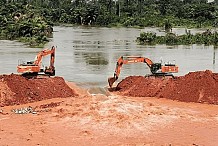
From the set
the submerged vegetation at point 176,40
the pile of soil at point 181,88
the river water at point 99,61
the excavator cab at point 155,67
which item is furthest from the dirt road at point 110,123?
the submerged vegetation at point 176,40

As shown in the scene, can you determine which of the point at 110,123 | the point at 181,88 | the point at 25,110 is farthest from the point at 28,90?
the point at 181,88

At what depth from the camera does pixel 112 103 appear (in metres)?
18.3

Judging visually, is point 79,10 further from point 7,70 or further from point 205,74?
point 205,74

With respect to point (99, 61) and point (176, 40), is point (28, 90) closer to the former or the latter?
point (99, 61)

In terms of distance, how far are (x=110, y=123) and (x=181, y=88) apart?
246 inches

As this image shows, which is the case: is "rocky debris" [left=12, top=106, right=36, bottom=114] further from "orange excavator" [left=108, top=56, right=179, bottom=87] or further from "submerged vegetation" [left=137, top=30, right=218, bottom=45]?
"submerged vegetation" [left=137, top=30, right=218, bottom=45]

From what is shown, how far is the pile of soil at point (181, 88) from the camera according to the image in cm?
1984

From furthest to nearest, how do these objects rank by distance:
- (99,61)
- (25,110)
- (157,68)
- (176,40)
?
(176,40) → (99,61) → (157,68) → (25,110)

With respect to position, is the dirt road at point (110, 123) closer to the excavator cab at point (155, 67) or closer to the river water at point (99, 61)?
the excavator cab at point (155, 67)

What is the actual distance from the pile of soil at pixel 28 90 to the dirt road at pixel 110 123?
519 mm

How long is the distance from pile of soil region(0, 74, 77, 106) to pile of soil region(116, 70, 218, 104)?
3167mm

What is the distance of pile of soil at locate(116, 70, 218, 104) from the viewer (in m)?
19.8

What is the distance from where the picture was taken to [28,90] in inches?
781

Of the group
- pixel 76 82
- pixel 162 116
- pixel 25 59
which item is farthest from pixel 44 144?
pixel 25 59
